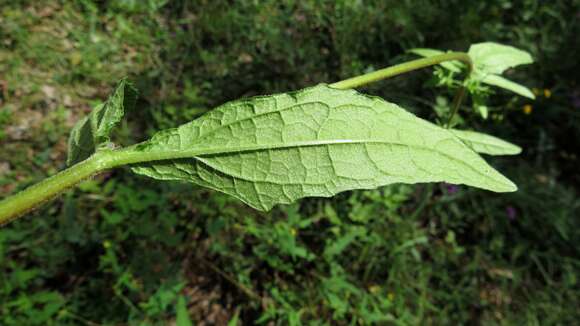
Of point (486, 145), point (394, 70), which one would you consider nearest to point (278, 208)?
point (486, 145)

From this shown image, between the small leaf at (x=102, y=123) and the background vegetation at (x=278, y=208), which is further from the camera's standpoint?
the background vegetation at (x=278, y=208)

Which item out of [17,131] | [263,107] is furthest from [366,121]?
[17,131]

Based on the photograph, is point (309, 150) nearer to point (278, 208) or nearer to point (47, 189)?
point (47, 189)

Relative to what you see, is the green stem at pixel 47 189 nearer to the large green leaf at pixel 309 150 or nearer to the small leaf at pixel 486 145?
the large green leaf at pixel 309 150

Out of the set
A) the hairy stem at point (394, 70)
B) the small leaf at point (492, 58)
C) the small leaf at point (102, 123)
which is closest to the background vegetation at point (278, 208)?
the small leaf at point (492, 58)

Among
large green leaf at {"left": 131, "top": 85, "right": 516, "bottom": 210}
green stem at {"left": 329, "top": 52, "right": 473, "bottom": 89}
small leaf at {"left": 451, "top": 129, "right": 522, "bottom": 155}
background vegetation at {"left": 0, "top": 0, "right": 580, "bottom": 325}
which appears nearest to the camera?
large green leaf at {"left": 131, "top": 85, "right": 516, "bottom": 210}

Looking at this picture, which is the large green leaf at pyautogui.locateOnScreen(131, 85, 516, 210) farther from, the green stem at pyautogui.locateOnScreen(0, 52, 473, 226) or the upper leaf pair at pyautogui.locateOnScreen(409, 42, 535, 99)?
the upper leaf pair at pyautogui.locateOnScreen(409, 42, 535, 99)

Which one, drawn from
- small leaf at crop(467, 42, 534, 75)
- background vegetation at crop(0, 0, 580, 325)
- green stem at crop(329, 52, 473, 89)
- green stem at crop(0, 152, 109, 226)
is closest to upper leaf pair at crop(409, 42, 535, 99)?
small leaf at crop(467, 42, 534, 75)
